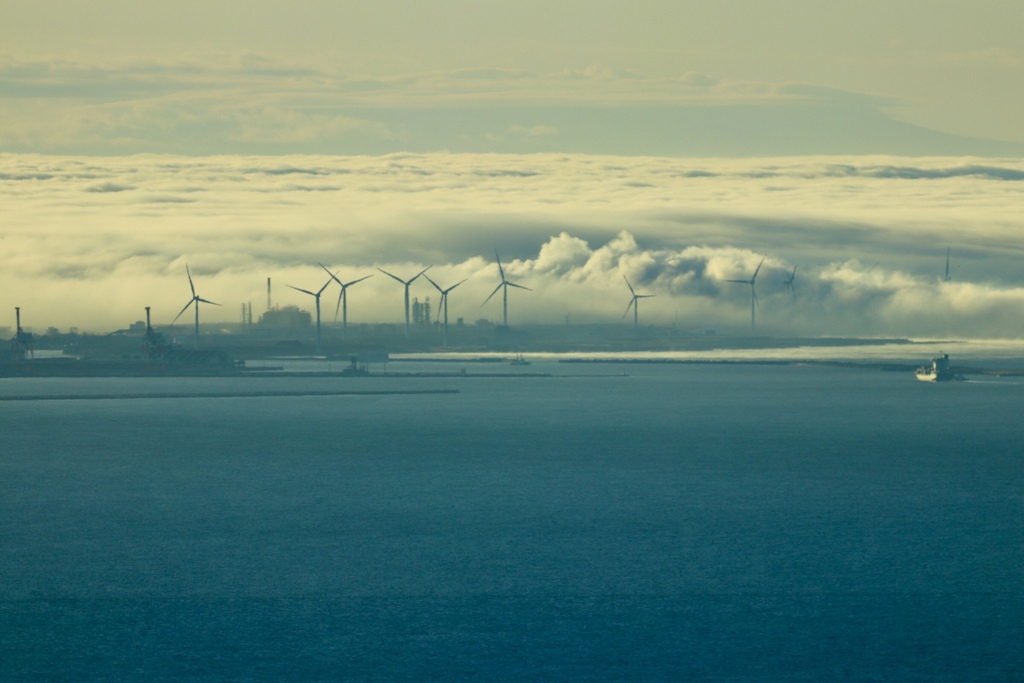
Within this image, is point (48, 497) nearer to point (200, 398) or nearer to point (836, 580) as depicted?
point (836, 580)

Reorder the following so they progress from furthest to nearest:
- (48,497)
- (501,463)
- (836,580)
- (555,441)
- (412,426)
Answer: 1. (412,426)
2. (555,441)
3. (501,463)
4. (48,497)
5. (836,580)

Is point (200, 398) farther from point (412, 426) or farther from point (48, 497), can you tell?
point (48, 497)

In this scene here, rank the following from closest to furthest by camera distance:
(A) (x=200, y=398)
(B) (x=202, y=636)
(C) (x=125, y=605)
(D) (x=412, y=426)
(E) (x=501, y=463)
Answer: (B) (x=202, y=636), (C) (x=125, y=605), (E) (x=501, y=463), (D) (x=412, y=426), (A) (x=200, y=398)

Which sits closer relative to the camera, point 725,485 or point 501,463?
point 725,485

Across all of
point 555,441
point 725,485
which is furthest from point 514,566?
point 555,441

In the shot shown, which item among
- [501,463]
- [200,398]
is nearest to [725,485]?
[501,463]

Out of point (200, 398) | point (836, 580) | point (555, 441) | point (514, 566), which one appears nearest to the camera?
point (836, 580)
